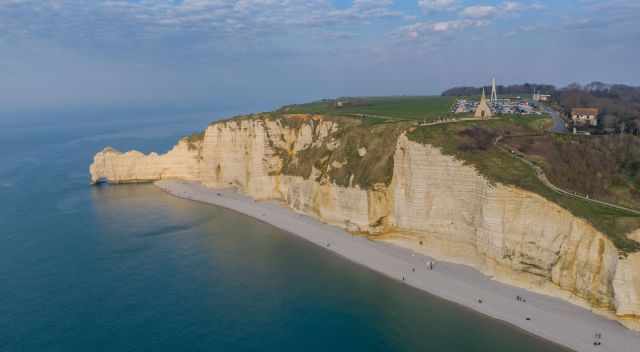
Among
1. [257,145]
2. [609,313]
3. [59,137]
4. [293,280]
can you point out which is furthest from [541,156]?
[59,137]

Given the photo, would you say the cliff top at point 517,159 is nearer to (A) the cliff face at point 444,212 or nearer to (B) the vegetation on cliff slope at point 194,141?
(A) the cliff face at point 444,212

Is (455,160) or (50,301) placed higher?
(455,160)

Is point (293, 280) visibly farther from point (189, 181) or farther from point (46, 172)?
point (46, 172)

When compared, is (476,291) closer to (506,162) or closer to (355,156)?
(506,162)

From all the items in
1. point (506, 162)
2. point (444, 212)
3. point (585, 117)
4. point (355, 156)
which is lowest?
point (444, 212)

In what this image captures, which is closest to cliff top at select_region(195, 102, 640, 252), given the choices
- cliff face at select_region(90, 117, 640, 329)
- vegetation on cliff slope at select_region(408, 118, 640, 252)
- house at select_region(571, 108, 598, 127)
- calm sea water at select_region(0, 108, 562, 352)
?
vegetation on cliff slope at select_region(408, 118, 640, 252)

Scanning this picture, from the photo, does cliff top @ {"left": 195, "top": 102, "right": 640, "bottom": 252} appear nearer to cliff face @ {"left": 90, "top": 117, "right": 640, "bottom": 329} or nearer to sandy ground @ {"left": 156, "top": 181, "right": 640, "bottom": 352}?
cliff face @ {"left": 90, "top": 117, "right": 640, "bottom": 329}

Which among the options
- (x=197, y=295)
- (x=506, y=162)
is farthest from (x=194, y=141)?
(x=506, y=162)
